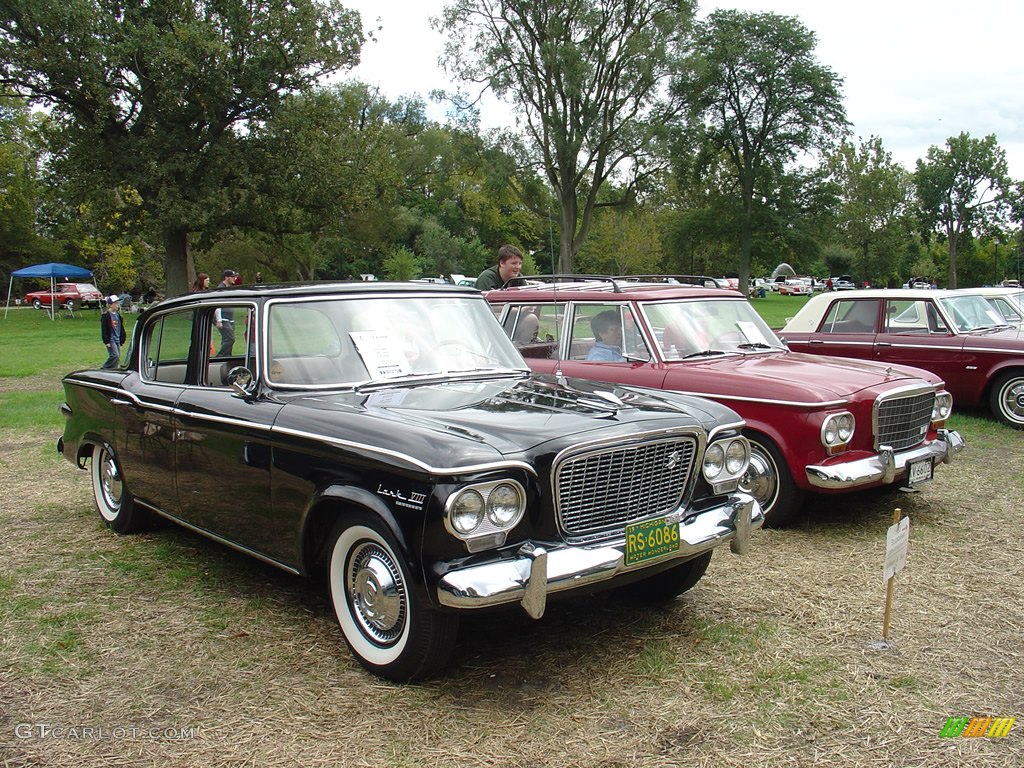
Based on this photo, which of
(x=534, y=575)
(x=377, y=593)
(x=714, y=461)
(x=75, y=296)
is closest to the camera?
(x=534, y=575)

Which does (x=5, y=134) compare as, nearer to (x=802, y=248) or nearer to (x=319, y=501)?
(x=802, y=248)

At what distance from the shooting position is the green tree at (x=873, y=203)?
63062mm

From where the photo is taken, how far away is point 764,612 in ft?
15.1

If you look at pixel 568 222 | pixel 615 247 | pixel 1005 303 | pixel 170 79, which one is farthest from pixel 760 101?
pixel 1005 303

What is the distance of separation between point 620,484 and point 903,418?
3462 millimetres

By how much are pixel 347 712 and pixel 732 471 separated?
7.33 feet

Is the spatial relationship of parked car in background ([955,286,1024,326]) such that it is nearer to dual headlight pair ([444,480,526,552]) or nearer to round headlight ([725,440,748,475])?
round headlight ([725,440,748,475])

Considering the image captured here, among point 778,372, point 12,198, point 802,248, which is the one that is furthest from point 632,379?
point 12,198

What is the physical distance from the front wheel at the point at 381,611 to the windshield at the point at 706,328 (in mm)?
3643

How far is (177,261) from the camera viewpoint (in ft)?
98.5

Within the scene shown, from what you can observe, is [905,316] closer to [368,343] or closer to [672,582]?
[672,582]

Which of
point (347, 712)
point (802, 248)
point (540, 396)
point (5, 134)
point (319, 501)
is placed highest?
point (5, 134)

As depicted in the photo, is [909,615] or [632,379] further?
[632,379]

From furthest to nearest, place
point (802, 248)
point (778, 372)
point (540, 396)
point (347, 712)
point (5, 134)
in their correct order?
point (802, 248), point (5, 134), point (778, 372), point (540, 396), point (347, 712)
